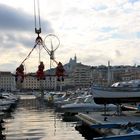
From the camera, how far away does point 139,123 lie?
2180 cm

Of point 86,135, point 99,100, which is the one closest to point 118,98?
point 99,100

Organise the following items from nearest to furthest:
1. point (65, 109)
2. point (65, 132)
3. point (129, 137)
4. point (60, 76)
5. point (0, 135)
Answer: point (129, 137) < point (0, 135) < point (65, 132) < point (60, 76) < point (65, 109)

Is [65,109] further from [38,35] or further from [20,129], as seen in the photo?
[38,35]

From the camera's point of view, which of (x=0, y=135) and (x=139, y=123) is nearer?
(x=139, y=123)

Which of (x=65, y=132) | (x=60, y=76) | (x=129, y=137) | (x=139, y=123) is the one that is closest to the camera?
(x=129, y=137)

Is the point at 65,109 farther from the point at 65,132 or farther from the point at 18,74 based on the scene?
the point at 65,132

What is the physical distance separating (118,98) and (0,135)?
7.55m

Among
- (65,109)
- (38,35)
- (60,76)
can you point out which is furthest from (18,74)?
(65,109)

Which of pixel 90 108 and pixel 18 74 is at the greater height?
pixel 18 74

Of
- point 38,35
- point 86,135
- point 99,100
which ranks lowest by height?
point 86,135

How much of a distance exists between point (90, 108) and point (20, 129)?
1259cm

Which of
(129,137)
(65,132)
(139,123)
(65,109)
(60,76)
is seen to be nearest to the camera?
(129,137)

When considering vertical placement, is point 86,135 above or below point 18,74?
below

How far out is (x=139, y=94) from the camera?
93.4 ft
